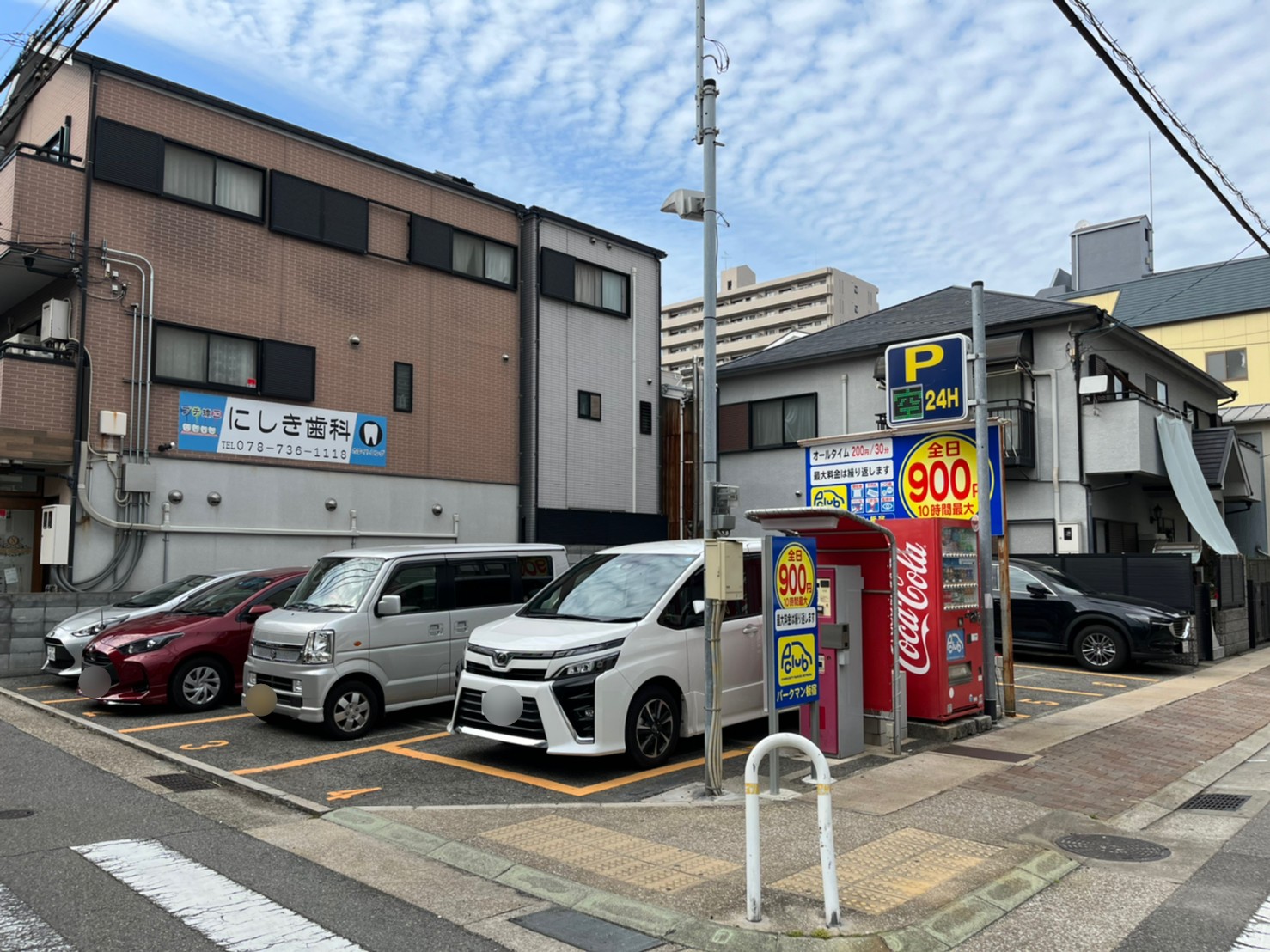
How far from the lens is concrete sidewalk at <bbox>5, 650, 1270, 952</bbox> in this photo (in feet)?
15.1

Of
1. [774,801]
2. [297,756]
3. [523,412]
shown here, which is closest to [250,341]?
[523,412]

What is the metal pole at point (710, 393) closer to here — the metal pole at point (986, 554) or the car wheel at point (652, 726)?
the car wheel at point (652, 726)

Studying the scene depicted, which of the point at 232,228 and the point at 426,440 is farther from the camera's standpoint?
the point at 426,440

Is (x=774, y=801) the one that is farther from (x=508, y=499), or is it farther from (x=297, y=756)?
(x=508, y=499)

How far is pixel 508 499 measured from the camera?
67.4ft

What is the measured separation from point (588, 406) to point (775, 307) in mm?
73960

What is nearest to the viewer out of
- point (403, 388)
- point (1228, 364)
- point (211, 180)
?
point (211, 180)

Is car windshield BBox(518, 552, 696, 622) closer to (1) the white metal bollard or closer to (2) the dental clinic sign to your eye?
(1) the white metal bollard

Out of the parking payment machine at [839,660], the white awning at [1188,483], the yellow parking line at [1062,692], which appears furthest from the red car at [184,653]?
the white awning at [1188,483]

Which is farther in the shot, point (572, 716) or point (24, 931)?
point (572, 716)

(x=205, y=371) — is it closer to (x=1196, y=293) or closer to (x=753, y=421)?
(x=753, y=421)

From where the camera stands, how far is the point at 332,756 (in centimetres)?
853

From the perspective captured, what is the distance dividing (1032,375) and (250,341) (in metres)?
15.3

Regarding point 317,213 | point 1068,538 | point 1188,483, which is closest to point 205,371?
point 317,213
